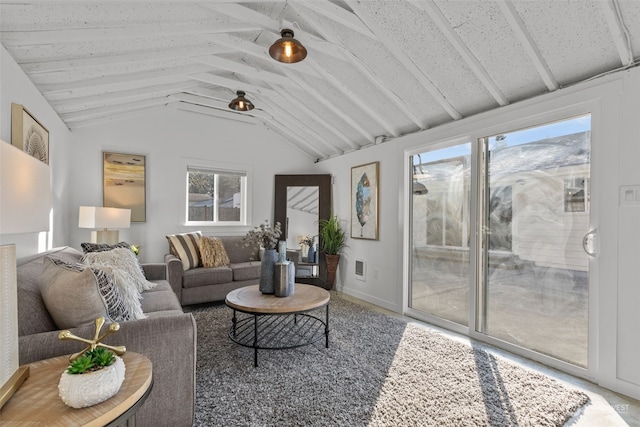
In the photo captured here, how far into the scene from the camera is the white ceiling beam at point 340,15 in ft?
7.66

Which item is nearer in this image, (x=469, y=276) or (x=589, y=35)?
(x=589, y=35)

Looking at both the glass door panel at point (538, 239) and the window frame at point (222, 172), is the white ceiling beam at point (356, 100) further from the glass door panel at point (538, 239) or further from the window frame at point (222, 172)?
the window frame at point (222, 172)

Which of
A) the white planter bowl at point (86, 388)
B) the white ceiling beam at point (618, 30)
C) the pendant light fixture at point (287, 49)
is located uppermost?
the pendant light fixture at point (287, 49)

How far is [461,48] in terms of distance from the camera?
2346mm

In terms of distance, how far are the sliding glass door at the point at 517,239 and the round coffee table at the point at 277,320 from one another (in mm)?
1450

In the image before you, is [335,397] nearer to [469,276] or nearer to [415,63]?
[469,276]

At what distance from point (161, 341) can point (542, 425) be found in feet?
7.05

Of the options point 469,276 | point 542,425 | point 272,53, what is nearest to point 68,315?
point 272,53

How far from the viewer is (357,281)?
4590 millimetres

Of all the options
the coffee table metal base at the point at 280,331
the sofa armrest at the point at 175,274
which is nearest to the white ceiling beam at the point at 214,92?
the sofa armrest at the point at 175,274

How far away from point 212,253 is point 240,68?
235 cm

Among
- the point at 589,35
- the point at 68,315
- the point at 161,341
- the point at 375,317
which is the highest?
the point at 589,35


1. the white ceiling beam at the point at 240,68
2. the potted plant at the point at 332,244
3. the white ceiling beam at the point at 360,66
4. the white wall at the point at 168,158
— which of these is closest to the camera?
the white ceiling beam at the point at 360,66

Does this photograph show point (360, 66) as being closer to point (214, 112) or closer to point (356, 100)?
point (356, 100)
